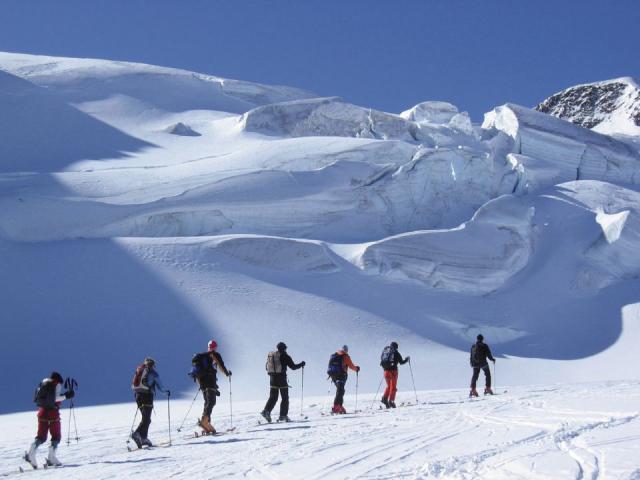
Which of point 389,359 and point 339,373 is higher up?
point 389,359

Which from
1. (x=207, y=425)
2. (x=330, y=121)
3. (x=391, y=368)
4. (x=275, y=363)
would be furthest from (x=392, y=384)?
(x=330, y=121)

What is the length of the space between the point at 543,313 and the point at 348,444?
17.0 metres

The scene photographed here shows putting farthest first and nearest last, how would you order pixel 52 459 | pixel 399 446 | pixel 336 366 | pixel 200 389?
pixel 336 366, pixel 200 389, pixel 52 459, pixel 399 446

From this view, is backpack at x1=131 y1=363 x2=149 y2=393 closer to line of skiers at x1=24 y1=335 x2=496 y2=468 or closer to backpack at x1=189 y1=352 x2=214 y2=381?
line of skiers at x1=24 y1=335 x2=496 y2=468

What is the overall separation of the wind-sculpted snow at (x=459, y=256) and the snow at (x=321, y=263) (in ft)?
0.23

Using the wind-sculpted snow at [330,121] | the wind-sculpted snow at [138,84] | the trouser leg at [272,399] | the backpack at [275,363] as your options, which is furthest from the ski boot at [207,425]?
the wind-sculpted snow at [138,84]

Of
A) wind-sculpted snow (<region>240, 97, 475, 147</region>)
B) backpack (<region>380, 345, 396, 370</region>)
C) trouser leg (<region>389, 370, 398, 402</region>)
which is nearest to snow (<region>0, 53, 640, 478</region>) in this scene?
wind-sculpted snow (<region>240, 97, 475, 147</region>)

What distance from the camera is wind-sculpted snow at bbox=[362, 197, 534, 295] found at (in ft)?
81.4

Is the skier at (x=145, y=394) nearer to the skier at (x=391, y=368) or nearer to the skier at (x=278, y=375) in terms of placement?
the skier at (x=278, y=375)

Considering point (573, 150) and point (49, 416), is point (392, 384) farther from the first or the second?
point (573, 150)

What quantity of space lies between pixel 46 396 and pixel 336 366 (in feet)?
16.4

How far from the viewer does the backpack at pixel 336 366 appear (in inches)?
506

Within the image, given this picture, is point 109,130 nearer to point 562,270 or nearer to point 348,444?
point 562,270

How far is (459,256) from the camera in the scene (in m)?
25.4
